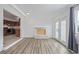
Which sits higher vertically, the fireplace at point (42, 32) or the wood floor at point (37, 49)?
the fireplace at point (42, 32)

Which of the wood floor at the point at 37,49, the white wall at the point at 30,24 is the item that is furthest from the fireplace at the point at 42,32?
the wood floor at the point at 37,49

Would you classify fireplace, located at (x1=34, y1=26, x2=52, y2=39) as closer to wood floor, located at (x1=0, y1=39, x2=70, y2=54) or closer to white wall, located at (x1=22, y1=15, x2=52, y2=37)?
white wall, located at (x1=22, y1=15, x2=52, y2=37)

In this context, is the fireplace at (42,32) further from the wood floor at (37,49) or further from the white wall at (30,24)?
the wood floor at (37,49)

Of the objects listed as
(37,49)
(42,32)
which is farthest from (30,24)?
(37,49)

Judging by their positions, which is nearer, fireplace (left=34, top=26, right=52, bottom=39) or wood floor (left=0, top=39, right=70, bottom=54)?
wood floor (left=0, top=39, right=70, bottom=54)

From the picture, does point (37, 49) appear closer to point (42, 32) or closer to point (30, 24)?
point (42, 32)

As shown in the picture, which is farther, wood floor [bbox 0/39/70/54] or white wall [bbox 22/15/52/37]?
white wall [bbox 22/15/52/37]

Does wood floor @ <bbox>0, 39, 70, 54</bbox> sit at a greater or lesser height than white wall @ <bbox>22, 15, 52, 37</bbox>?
lesser

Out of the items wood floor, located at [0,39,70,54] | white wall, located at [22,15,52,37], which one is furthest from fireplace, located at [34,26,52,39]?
wood floor, located at [0,39,70,54]

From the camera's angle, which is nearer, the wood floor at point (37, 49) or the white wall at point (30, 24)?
the wood floor at point (37, 49)
